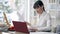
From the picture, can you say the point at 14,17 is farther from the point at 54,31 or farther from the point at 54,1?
the point at 54,31

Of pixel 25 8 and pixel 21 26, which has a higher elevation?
pixel 25 8

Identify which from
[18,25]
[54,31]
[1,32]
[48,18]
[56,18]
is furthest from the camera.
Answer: [56,18]

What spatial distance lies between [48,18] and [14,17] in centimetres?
84

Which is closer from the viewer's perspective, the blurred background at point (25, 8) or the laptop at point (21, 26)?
the laptop at point (21, 26)

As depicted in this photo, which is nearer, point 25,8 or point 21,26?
point 21,26

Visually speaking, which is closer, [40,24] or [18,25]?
[18,25]

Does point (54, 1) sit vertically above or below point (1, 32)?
above

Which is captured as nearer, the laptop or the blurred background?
the laptop

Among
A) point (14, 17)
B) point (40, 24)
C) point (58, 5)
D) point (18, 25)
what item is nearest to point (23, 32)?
point (18, 25)

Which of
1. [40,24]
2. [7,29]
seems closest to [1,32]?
[7,29]

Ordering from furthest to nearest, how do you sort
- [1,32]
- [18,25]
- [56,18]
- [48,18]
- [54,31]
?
[56,18]
[48,18]
[54,31]
[1,32]
[18,25]

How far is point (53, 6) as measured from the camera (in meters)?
2.93

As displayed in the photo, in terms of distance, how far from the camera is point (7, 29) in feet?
6.68

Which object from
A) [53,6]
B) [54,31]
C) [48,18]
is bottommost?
[54,31]
